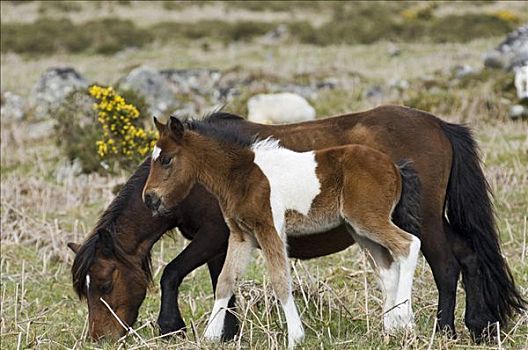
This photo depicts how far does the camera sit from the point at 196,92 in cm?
2200

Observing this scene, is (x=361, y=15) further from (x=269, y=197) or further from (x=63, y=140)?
(x=269, y=197)

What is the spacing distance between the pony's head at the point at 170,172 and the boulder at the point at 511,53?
1567cm

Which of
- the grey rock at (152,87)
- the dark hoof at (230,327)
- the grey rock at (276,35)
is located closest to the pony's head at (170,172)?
the dark hoof at (230,327)

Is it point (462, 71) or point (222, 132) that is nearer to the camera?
point (222, 132)

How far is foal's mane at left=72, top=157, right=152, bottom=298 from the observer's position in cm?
669

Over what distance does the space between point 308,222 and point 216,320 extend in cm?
A: 91

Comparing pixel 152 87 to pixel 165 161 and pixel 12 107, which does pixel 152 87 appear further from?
pixel 165 161

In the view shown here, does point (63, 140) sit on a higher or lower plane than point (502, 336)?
lower

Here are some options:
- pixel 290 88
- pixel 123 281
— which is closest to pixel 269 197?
pixel 123 281

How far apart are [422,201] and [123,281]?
7.44ft

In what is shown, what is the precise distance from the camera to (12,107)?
69.8ft

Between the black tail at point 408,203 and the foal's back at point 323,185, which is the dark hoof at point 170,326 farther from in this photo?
the black tail at point 408,203

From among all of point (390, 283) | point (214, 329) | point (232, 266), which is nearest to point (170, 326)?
point (214, 329)

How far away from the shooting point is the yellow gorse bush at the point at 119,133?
13.1m
